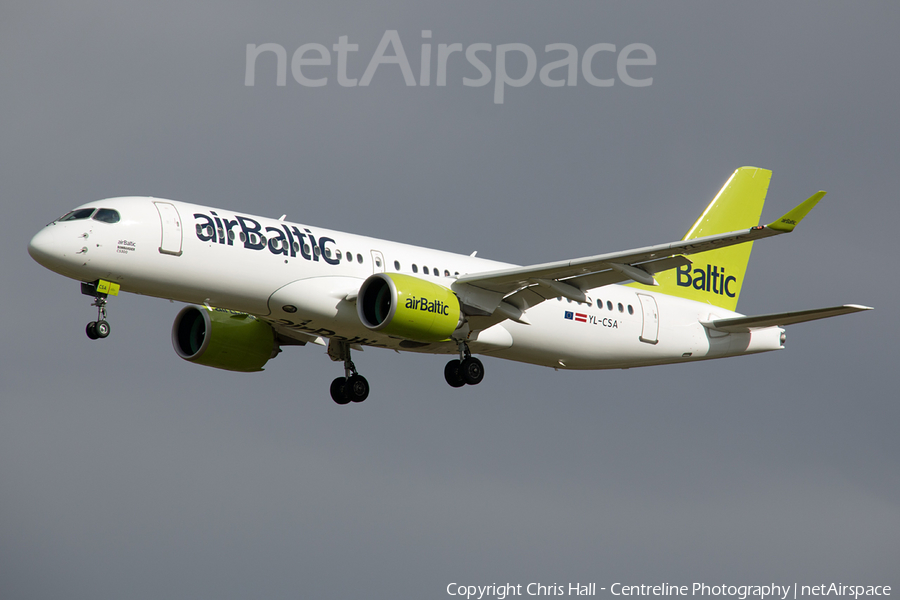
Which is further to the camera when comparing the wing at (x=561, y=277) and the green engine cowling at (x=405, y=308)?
the green engine cowling at (x=405, y=308)

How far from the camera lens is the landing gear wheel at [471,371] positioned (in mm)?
35875

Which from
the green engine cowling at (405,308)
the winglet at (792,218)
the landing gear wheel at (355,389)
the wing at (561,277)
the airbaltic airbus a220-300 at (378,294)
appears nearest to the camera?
the winglet at (792,218)

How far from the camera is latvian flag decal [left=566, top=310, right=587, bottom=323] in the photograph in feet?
125

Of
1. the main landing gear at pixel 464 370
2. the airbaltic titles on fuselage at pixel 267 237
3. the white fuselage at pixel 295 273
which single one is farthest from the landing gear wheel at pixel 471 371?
the airbaltic titles on fuselage at pixel 267 237

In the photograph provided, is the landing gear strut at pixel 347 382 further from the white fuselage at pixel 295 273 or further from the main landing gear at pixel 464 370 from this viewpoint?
the main landing gear at pixel 464 370

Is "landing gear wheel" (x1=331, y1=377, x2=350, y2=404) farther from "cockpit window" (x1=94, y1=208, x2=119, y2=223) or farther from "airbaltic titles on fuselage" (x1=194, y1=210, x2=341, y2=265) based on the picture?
"cockpit window" (x1=94, y1=208, x2=119, y2=223)

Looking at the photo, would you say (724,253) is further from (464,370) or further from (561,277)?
(464,370)

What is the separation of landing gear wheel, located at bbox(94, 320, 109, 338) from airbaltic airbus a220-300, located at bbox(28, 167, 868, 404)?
30 mm

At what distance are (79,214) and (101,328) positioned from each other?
318 cm

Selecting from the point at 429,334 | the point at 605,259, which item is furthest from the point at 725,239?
the point at 429,334

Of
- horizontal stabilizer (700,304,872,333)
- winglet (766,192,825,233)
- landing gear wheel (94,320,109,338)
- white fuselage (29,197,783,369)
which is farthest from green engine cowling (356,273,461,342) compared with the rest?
horizontal stabilizer (700,304,872,333)

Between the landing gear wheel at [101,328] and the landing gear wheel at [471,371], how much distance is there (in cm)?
1081

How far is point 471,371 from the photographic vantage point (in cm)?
3591

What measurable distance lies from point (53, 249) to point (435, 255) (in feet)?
38.3
